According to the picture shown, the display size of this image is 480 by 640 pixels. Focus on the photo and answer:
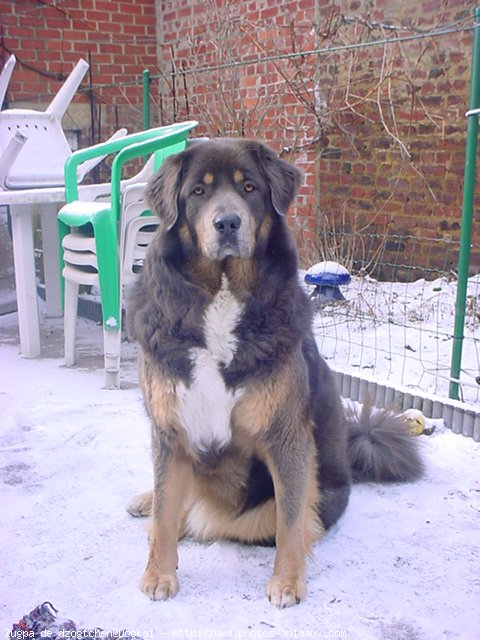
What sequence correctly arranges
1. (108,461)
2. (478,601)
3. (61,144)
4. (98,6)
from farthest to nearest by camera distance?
1. (98,6)
2. (61,144)
3. (108,461)
4. (478,601)

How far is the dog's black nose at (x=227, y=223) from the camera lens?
2176mm

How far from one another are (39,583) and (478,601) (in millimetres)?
1424

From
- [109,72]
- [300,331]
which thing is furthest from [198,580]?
[109,72]

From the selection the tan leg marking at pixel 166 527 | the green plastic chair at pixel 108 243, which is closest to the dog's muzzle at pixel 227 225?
the tan leg marking at pixel 166 527

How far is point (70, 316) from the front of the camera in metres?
4.56

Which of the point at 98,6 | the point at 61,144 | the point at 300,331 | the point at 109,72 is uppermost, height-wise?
the point at 98,6

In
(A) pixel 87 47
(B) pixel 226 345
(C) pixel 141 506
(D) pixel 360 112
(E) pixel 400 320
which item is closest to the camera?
(B) pixel 226 345

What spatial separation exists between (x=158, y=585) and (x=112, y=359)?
2084 mm

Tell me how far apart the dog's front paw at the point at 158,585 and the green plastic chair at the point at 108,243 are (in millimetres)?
2022

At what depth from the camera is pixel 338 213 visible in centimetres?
638

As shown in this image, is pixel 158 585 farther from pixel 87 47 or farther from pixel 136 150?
pixel 87 47

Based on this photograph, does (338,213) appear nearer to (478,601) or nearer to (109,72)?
(109,72)

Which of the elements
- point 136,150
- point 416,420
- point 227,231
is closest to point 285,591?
point 227,231

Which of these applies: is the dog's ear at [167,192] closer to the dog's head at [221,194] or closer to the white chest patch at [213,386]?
the dog's head at [221,194]
